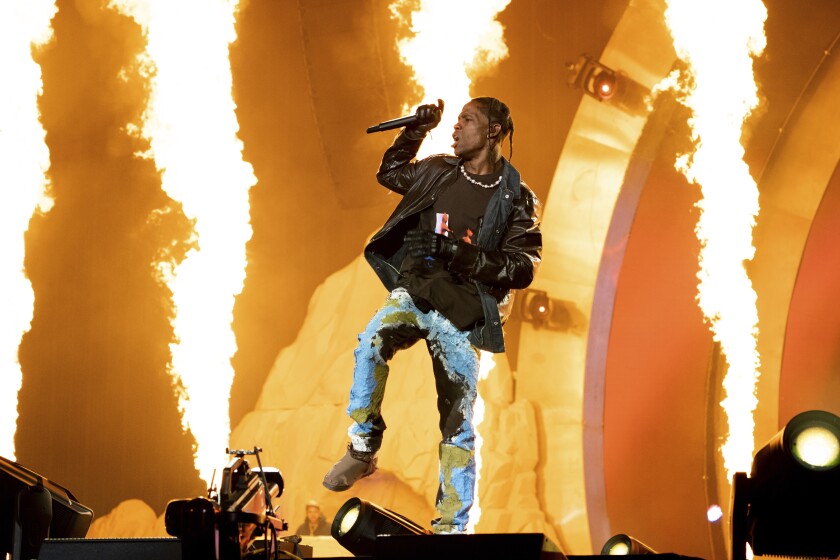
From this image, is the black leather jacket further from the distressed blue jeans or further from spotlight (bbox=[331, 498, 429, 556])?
spotlight (bbox=[331, 498, 429, 556])

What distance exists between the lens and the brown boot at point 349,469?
3.38m

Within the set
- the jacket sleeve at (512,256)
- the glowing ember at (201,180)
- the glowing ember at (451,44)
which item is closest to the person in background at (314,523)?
the glowing ember at (201,180)

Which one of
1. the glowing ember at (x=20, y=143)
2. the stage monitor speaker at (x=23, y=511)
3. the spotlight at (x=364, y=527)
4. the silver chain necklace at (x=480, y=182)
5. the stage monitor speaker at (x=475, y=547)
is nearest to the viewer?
the stage monitor speaker at (x=475, y=547)

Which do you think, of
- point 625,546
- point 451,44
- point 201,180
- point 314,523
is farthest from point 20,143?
point 625,546

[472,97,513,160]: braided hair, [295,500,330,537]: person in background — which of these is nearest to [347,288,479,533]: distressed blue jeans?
[472,97,513,160]: braided hair

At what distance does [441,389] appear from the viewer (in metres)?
3.48

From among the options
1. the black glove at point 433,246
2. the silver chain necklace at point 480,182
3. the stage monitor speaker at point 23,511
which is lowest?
the stage monitor speaker at point 23,511

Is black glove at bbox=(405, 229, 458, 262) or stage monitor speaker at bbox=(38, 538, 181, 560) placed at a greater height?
black glove at bbox=(405, 229, 458, 262)

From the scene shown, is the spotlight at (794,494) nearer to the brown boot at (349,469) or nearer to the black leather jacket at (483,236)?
Result: the black leather jacket at (483,236)

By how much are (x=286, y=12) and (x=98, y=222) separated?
1780mm

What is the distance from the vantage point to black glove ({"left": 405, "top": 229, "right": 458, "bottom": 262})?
3.31 metres

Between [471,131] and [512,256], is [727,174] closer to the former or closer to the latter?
[471,131]

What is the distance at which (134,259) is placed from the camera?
6.20m

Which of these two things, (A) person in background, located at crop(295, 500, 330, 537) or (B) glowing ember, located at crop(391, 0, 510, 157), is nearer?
(A) person in background, located at crop(295, 500, 330, 537)
